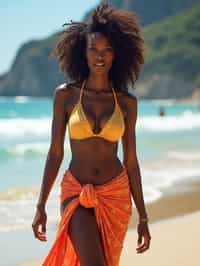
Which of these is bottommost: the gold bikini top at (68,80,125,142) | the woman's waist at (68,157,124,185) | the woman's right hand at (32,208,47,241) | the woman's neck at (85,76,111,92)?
the woman's right hand at (32,208,47,241)

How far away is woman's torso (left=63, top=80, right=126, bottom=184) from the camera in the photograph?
3609 millimetres

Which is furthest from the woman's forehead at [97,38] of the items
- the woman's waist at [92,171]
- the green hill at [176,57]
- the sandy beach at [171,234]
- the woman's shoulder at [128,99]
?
the green hill at [176,57]

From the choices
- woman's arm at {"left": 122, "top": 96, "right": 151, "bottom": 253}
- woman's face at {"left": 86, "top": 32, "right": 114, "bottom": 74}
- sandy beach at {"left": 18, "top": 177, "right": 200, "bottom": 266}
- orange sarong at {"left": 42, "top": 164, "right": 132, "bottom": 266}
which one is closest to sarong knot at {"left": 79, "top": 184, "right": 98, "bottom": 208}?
orange sarong at {"left": 42, "top": 164, "right": 132, "bottom": 266}

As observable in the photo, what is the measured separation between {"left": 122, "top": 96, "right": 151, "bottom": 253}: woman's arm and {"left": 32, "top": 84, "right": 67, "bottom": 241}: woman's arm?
0.39 metres

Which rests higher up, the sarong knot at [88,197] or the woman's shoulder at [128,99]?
the woman's shoulder at [128,99]

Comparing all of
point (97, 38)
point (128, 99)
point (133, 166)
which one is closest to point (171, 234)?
point (133, 166)

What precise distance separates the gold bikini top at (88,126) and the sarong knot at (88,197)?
300 millimetres

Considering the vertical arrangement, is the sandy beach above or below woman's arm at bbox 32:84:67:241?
below

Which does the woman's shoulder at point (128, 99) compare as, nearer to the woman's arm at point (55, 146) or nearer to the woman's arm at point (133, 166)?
→ the woman's arm at point (133, 166)

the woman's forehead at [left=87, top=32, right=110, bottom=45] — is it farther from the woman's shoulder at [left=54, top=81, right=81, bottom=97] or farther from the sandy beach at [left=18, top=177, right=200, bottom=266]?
the sandy beach at [left=18, top=177, right=200, bottom=266]

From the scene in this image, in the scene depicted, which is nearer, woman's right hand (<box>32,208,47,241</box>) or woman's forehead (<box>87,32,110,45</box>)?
woman's right hand (<box>32,208,47,241</box>)

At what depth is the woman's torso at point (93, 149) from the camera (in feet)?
11.8

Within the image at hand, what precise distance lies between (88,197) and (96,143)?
1.10 ft

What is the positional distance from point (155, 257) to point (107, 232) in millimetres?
2753
